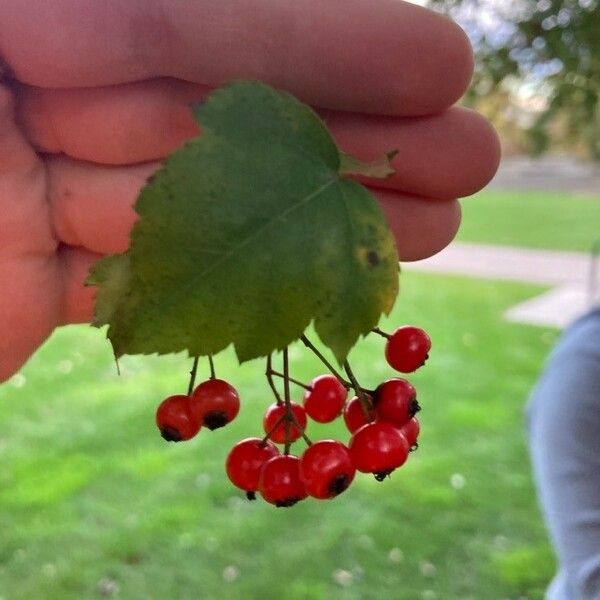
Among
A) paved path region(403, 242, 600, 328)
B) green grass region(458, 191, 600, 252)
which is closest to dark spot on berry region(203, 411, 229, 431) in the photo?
paved path region(403, 242, 600, 328)

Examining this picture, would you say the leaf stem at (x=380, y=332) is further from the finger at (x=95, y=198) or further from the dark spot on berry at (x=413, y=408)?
the finger at (x=95, y=198)

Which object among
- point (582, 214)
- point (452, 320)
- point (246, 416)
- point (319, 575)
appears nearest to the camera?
point (319, 575)

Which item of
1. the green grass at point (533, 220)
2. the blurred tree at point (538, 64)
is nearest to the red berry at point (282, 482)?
the blurred tree at point (538, 64)

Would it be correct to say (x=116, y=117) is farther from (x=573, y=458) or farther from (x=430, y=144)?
(x=573, y=458)

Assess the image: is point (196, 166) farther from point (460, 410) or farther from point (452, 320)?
point (452, 320)

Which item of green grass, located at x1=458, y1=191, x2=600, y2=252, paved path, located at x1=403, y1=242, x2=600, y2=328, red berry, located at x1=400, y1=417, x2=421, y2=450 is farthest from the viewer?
green grass, located at x1=458, y1=191, x2=600, y2=252

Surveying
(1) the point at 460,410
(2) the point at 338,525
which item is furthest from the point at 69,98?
(1) the point at 460,410

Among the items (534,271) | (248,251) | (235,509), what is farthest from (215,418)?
(534,271)

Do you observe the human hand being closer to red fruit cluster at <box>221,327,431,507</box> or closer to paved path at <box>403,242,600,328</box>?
red fruit cluster at <box>221,327,431,507</box>
